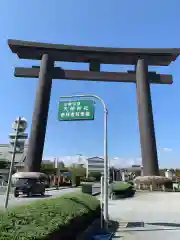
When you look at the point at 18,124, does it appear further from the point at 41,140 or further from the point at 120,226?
the point at 41,140

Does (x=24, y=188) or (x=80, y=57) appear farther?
(x=80, y=57)

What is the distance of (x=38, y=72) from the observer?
97.9 feet

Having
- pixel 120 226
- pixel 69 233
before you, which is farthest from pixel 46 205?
pixel 120 226

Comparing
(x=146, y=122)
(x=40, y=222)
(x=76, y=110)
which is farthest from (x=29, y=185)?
(x=40, y=222)

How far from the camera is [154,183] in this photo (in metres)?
27.0

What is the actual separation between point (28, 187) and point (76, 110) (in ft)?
47.8

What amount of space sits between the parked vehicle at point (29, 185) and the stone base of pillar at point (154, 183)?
9.60 metres

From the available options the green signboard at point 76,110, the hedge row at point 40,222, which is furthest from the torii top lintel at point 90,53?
the hedge row at point 40,222

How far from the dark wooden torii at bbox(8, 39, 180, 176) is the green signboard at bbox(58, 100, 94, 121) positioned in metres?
15.5

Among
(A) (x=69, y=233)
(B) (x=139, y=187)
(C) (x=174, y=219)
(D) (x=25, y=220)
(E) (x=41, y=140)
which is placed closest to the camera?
(D) (x=25, y=220)

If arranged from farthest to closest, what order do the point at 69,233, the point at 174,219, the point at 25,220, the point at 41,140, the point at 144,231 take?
the point at 41,140 < the point at 174,219 < the point at 144,231 < the point at 69,233 < the point at 25,220

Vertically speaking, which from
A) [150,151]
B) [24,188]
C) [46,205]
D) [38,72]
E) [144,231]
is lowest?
[144,231]

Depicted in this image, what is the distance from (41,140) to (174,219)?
16947 mm

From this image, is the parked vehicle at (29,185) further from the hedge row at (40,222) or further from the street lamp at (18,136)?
the hedge row at (40,222)
